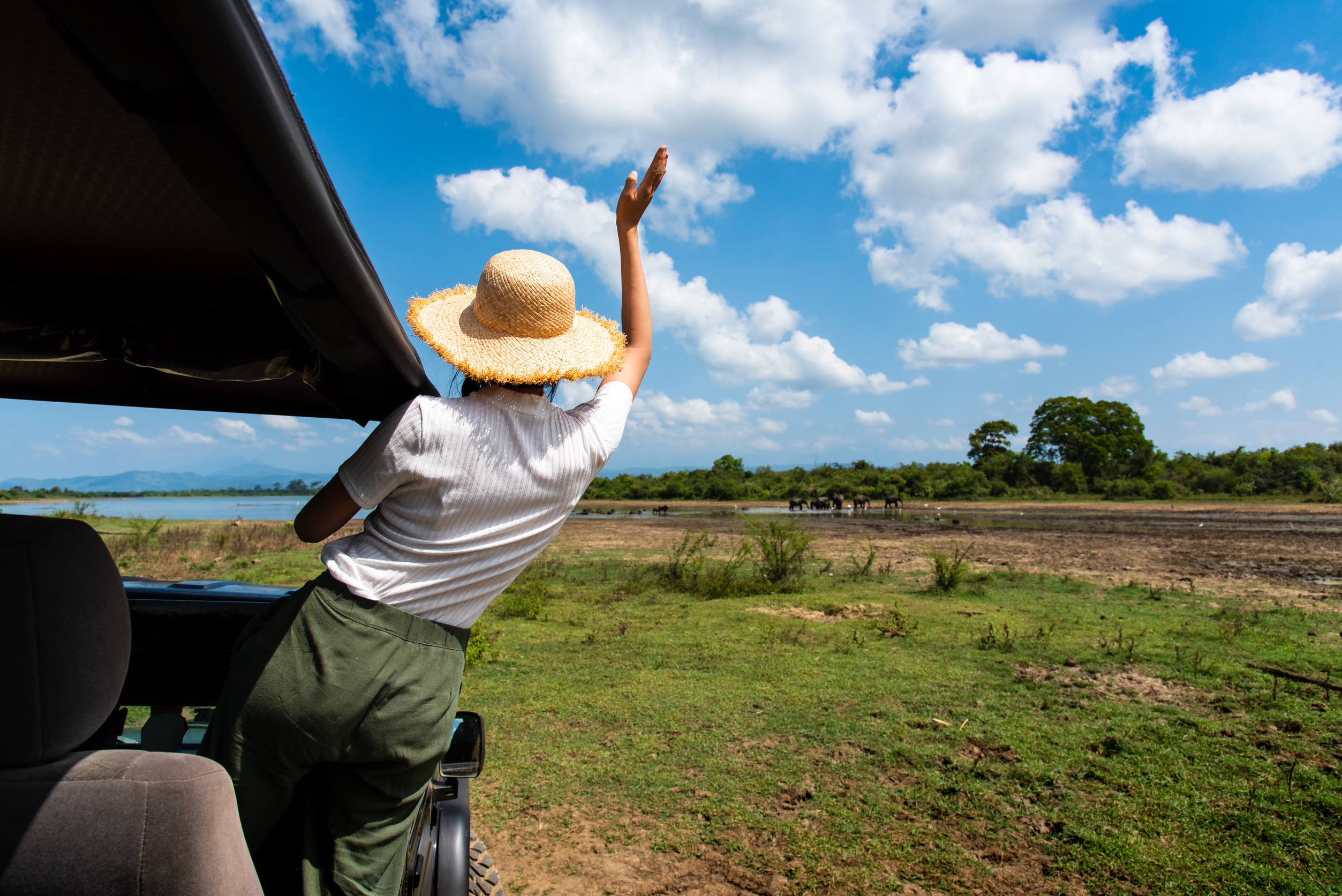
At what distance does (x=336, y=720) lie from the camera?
3.83ft

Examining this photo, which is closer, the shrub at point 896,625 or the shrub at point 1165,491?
the shrub at point 896,625

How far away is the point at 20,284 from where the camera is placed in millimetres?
1703

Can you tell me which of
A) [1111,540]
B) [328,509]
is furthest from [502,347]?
[1111,540]

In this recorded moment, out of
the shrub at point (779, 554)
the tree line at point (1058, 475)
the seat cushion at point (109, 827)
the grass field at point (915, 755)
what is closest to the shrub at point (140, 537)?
the grass field at point (915, 755)

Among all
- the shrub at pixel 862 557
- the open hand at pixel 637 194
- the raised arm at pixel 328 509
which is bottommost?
the shrub at pixel 862 557

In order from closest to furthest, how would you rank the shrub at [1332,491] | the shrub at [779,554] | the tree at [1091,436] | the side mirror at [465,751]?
the side mirror at [465,751], the shrub at [779,554], the shrub at [1332,491], the tree at [1091,436]

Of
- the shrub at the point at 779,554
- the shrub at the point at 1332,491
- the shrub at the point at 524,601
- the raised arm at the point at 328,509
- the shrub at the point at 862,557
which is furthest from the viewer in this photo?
the shrub at the point at 1332,491

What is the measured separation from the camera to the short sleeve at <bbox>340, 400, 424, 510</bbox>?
1.23 metres

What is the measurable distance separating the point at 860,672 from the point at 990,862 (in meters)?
3.01

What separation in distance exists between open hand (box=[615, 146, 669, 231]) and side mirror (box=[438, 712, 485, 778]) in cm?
139

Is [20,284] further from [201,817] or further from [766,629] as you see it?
[766,629]

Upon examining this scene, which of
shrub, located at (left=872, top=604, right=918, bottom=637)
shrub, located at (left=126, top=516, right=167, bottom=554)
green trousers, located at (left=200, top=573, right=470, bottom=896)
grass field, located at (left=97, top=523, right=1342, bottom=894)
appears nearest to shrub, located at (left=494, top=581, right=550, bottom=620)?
grass field, located at (left=97, top=523, right=1342, bottom=894)

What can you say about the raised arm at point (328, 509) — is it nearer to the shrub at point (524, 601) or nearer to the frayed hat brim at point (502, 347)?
the frayed hat brim at point (502, 347)

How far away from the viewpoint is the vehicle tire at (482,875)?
253cm
